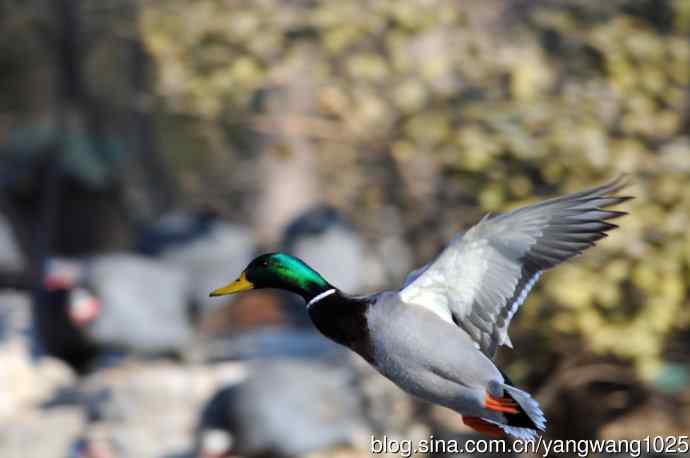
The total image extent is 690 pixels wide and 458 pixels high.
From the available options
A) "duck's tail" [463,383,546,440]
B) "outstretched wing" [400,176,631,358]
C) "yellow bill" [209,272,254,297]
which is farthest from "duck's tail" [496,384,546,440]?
"yellow bill" [209,272,254,297]

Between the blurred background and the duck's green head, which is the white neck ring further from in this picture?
the blurred background

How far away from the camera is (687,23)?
427 centimetres

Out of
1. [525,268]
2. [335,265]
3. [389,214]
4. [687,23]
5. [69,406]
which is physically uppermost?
[687,23]

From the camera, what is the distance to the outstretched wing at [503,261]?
2.35m

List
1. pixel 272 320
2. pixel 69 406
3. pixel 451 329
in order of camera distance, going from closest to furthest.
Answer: pixel 451 329
pixel 69 406
pixel 272 320

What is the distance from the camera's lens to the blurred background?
3.93 meters

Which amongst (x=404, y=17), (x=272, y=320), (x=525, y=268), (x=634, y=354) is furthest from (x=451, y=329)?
(x=272, y=320)

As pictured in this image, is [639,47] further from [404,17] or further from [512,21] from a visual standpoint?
[512,21]

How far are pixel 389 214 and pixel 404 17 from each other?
723 mm

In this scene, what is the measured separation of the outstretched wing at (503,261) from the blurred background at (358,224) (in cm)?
142

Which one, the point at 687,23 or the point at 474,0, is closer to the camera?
the point at 687,23

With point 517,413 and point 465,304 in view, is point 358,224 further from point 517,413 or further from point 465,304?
point 517,413

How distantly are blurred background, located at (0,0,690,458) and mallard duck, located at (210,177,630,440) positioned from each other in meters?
1.43

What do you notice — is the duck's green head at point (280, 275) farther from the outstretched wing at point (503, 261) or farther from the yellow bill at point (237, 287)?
the outstretched wing at point (503, 261)
